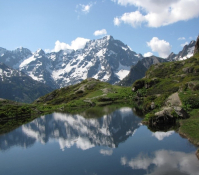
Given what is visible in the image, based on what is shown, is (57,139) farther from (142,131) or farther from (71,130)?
(142,131)

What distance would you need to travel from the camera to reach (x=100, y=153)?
36.8m

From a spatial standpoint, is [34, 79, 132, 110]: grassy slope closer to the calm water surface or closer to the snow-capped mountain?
the snow-capped mountain

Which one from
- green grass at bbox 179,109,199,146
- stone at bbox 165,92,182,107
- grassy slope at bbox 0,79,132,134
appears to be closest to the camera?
green grass at bbox 179,109,199,146

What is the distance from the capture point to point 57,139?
168 feet

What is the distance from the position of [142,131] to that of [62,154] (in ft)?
65.1

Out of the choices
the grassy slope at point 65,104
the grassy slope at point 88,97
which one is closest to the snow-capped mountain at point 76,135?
the grassy slope at point 65,104

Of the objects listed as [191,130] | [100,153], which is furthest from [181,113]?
[100,153]

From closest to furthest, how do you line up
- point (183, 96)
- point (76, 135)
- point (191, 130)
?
point (191, 130) < point (76, 135) < point (183, 96)

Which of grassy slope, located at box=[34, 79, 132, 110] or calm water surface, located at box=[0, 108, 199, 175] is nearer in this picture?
calm water surface, located at box=[0, 108, 199, 175]

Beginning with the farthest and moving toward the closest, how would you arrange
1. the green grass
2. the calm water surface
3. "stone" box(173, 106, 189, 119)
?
"stone" box(173, 106, 189, 119) < the green grass < the calm water surface

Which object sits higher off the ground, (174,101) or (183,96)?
(183,96)

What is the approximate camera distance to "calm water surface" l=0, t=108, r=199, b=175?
94.5ft

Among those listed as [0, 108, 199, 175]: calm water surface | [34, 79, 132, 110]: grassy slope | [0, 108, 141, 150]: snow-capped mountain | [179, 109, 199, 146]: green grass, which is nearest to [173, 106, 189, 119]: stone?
[179, 109, 199, 146]: green grass

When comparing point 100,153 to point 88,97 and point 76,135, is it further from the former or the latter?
point 88,97
